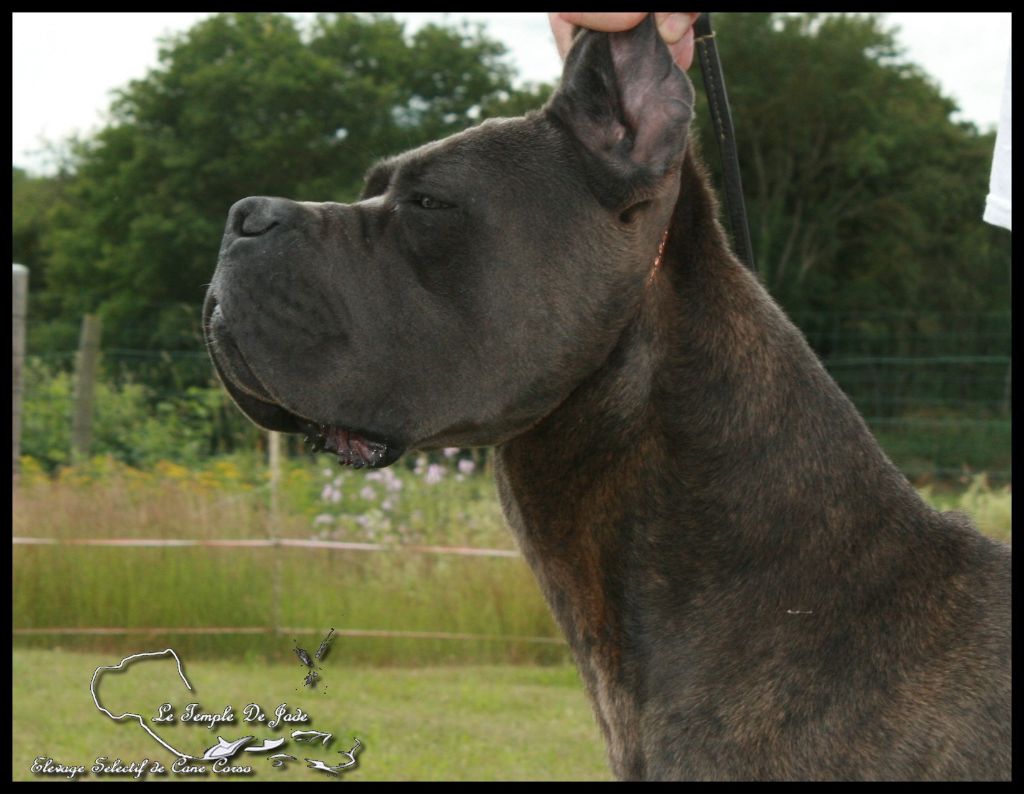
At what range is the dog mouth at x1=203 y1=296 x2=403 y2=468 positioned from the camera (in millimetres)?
2461

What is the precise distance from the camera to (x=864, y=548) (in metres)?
2.31

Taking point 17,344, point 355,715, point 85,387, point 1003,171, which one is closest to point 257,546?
point 355,715

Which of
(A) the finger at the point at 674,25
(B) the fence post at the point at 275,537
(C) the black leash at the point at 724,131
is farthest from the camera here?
(B) the fence post at the point at 275,537

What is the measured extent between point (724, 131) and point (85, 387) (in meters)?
8.02

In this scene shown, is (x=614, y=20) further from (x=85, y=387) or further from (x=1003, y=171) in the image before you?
(x=85, y=387)

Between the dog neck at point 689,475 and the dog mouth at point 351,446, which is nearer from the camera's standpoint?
the dog neck at point 689,475

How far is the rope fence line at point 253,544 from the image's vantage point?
25.2 feet

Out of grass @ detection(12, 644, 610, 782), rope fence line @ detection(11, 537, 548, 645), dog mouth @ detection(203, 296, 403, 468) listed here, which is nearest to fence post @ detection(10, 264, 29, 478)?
rope fence line @ detection(11, 537, 548, 645)

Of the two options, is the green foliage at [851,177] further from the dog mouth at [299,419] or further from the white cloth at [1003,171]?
the dog mouth at [299,419]

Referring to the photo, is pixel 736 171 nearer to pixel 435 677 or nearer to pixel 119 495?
pixel 435 677

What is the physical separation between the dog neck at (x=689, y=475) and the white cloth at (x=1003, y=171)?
49 cm

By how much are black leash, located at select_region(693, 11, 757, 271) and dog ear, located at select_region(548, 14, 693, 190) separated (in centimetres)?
38

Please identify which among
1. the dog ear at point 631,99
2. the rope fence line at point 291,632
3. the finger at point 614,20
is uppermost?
the finger at point 614,20

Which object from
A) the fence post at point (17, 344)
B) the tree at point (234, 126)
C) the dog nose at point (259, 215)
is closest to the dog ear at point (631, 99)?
the dog nose at point (259, 215)
